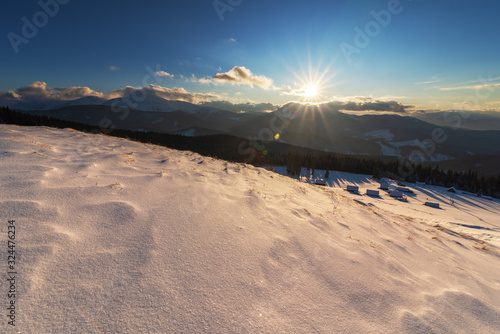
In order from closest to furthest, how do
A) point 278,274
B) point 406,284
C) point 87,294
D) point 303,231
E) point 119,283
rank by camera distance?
point 87,294
point 119,283
point 278,274
point 406,284
point 303,231

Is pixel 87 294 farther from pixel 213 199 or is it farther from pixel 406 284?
pixel 406 284

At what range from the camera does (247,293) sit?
2.39 meters

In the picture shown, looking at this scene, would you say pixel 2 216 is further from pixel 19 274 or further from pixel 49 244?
pixel 19 274

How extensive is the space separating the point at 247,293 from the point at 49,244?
7.97ft

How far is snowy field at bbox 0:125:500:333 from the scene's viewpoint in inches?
75.9

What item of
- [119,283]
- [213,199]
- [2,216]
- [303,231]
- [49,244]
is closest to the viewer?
[119,283]

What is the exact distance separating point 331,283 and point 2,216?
4.61m

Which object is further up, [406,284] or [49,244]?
[49,244]

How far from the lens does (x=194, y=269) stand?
2562mm

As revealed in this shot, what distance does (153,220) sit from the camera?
3402mm

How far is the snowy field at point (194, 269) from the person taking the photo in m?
1.93

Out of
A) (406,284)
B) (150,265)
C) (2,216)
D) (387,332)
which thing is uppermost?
(2,216)

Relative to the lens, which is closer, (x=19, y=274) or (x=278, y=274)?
(x=19, y=274)

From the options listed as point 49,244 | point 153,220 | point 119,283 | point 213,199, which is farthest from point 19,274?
point 213,199
